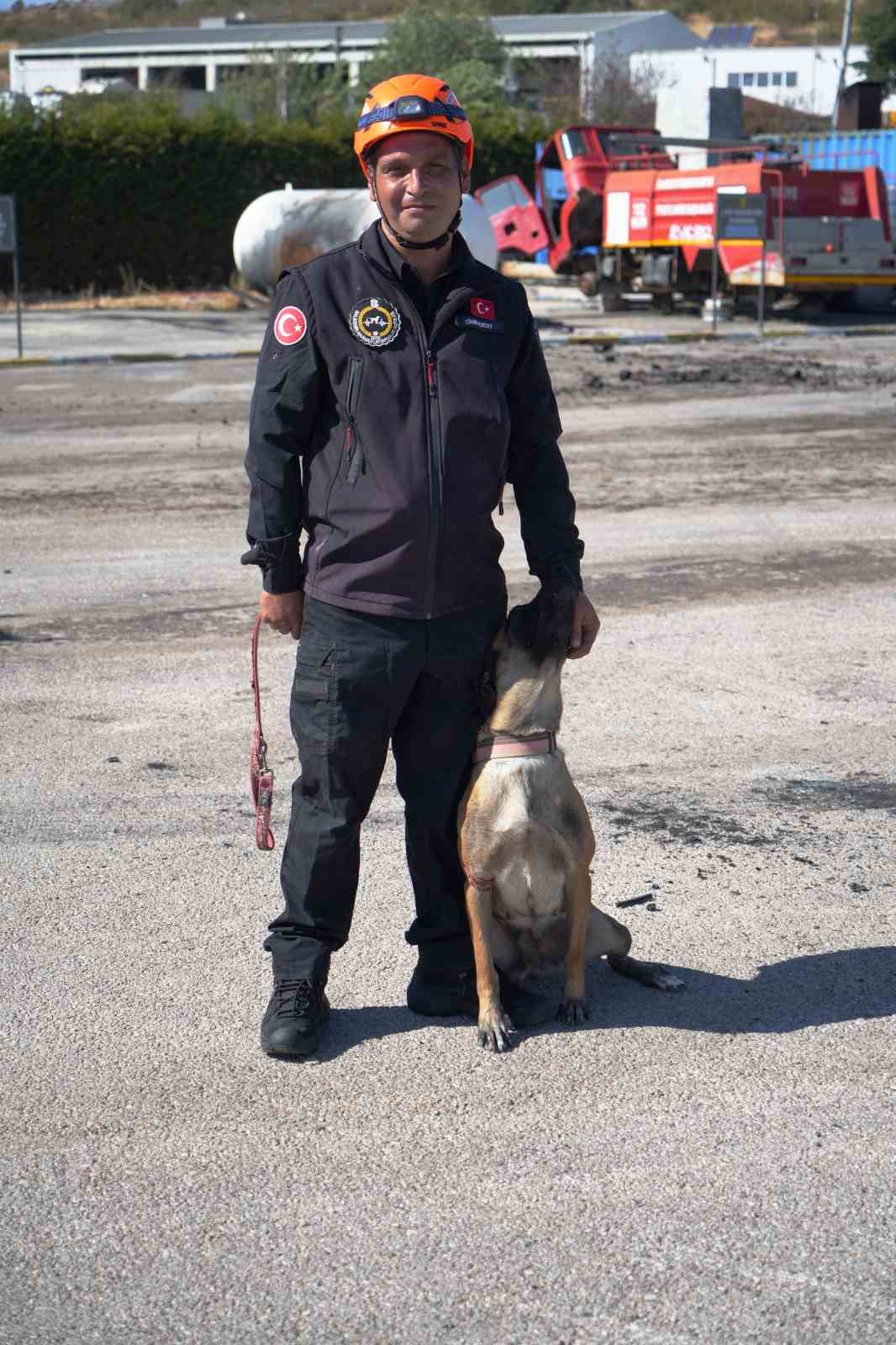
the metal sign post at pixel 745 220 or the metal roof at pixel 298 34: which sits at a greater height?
the metal roof at pixel 298 34

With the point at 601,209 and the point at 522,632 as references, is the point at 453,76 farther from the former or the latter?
the point at 522,632

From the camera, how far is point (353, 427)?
3373 mm

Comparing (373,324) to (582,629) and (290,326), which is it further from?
(582,629)

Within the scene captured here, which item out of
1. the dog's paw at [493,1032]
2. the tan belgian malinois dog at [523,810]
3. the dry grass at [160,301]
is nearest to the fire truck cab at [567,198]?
the dry grass at [160,301]

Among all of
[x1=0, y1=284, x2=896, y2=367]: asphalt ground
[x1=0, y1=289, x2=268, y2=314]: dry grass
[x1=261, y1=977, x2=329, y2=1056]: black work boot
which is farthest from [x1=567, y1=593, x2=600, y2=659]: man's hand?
[x1=0, y1=289, x2=268, y2=314]: dry grass

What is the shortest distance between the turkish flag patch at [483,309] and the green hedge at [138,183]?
A: 3062 cm

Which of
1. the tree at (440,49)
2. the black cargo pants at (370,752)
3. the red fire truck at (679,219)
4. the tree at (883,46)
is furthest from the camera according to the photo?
the tree at (440,49)

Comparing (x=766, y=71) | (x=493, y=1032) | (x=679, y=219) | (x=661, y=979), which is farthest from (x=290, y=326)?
(x=766, y=71)

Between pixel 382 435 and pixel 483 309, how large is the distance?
1.26 ft

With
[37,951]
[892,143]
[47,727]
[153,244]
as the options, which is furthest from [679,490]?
[153,244]

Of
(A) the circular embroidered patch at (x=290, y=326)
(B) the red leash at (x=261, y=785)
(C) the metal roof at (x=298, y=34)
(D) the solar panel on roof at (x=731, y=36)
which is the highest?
(D) the solar panel on roof at (x=731, y=36)

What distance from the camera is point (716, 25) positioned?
4190 inches

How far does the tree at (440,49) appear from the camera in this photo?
6041 centimetres

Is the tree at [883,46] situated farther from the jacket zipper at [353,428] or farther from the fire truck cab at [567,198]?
the jacket zipper at [353,428]
